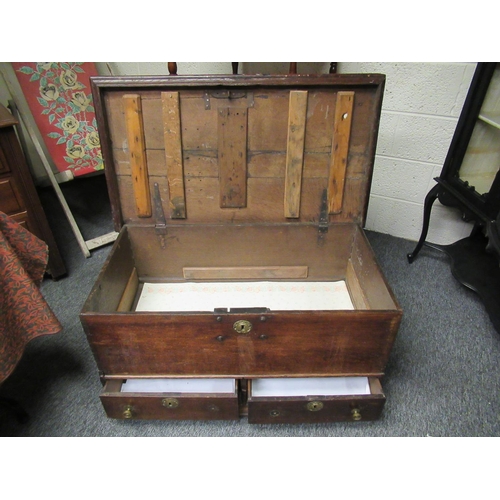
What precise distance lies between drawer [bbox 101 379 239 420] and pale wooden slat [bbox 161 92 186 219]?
63 cm

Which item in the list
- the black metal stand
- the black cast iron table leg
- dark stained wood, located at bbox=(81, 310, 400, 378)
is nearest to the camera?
dark stained wood, located at bbox=(81, 310, 400, 378)

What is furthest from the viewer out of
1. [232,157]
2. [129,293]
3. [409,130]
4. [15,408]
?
[409,130]

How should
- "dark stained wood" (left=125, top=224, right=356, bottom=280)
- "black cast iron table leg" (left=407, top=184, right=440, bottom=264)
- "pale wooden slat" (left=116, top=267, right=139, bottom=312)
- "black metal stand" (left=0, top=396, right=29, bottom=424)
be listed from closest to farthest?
"black metal stand" (left=0, top=396, right=29, bottom=424) → "pale wooden slat" (left=116, top=267, right=139, bottom=312) → "dark stained wood" (left=125, top=224, right=356, bottom=280) → "black cast iron table leg" (left=407, top=184, right=440, bottom=264)

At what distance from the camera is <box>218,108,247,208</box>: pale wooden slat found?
4.61ft

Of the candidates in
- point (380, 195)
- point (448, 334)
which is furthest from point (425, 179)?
point (448, 334)

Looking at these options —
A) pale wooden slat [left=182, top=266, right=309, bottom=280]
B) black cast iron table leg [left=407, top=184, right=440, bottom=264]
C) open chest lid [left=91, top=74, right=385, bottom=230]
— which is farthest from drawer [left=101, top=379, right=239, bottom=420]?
black cast iron table leg [left=407, top=184, right=440, bottom=264]

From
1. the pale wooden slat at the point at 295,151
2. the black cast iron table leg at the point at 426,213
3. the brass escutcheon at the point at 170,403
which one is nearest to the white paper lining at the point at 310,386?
the brass escutcheon at the point at 170,403

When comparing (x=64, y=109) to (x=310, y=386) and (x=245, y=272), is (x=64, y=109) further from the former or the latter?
(x=310, y=386)

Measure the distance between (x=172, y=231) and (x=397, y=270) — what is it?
124 cm

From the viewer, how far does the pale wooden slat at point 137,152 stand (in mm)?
1370

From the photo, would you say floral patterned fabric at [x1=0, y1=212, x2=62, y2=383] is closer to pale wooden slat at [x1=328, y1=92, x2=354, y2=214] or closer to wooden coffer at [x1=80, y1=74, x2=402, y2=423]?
wooden coffer at [x1=80, y1=74, x2=402, y2=423]

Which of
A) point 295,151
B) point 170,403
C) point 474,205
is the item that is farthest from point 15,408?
point 474,205

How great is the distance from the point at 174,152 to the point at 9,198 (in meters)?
0.85

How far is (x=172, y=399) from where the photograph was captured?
1.23m
